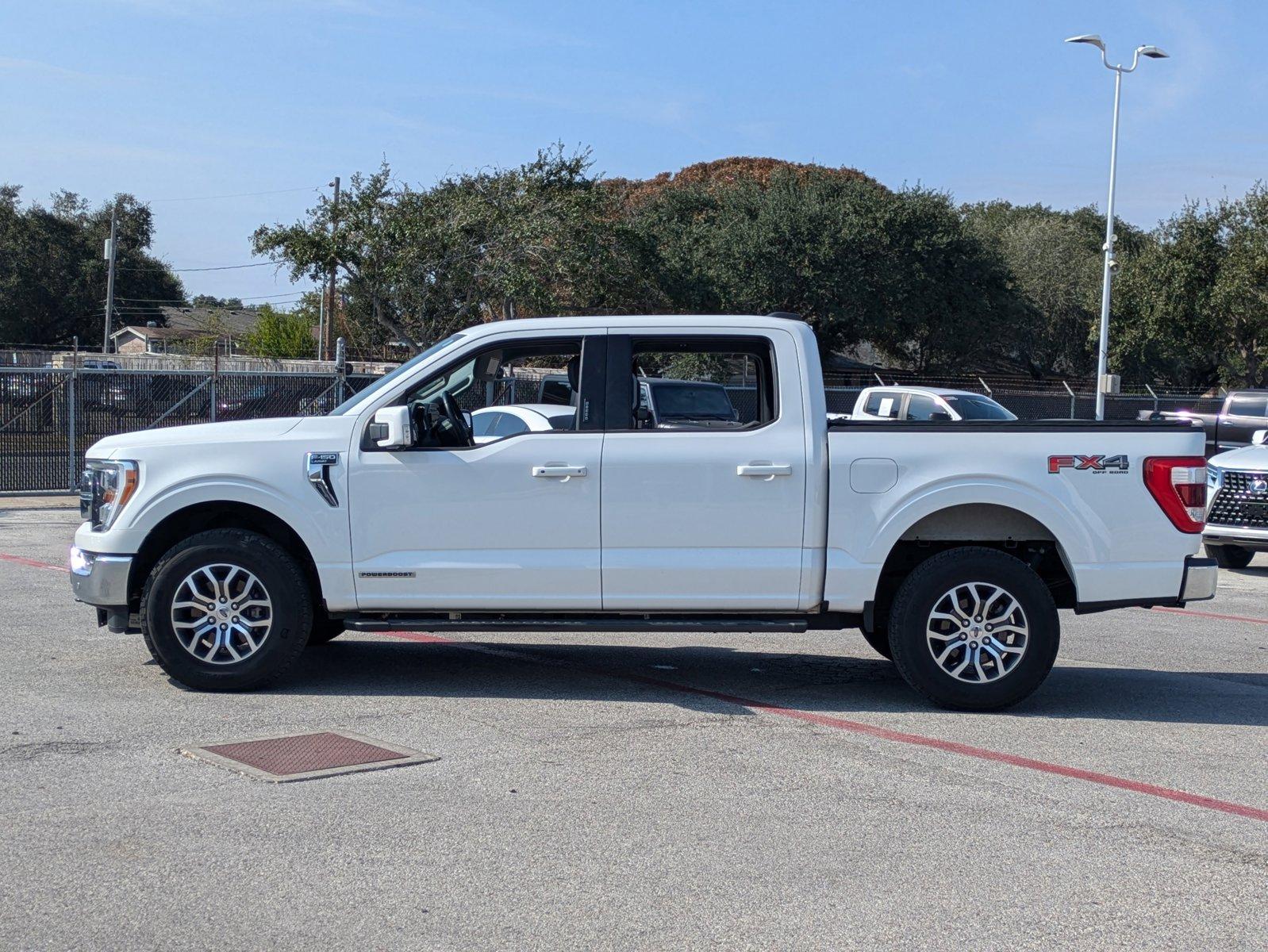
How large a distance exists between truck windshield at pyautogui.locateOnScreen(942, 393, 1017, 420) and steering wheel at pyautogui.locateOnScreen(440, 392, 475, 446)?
1503cm

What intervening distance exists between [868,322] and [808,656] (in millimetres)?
39530

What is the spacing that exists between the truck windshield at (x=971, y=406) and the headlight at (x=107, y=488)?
16.1m

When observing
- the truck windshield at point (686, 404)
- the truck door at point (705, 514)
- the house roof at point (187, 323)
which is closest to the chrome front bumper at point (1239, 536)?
the truck windshield at point (686, 404)

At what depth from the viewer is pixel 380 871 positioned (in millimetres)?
4758

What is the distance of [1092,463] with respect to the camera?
24.3 ft

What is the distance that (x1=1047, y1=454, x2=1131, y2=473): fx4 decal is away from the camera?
24.3ft

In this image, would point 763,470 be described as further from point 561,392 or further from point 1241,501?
point 1241,501

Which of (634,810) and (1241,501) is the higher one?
(1241,501)

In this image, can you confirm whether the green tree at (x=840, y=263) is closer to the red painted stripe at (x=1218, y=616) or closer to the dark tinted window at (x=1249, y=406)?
the dark tinted window at (x=1249, y=406)

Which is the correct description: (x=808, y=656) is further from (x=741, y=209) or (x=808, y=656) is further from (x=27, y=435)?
(x=741, y=209)

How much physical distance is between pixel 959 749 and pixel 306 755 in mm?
3103

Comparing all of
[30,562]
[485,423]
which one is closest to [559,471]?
[485,423]

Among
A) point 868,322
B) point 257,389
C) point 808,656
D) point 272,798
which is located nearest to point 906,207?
point 868,322

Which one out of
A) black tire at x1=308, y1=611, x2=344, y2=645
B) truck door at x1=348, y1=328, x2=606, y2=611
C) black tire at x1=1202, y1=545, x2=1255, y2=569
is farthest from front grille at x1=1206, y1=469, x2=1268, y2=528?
black tire at x1=308, y1=611, x2=344, y2=645
